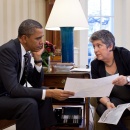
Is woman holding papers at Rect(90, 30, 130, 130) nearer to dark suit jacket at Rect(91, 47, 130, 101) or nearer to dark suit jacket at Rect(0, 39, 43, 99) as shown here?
dark suit jacket at Rect(91, 47, 130, 101)

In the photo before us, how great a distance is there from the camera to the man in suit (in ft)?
4.76

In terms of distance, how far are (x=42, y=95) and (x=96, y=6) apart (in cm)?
210

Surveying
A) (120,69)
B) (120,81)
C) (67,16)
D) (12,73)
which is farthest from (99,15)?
(12,73)

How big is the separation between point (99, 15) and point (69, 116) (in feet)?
5.73

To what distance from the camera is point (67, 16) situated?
2.36 metres

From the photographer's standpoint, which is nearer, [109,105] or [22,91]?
[22,91]

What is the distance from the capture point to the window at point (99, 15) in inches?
132

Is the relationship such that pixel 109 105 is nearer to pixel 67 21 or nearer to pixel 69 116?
pixel 69 116

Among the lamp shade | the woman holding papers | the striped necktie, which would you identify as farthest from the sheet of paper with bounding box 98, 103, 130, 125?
the lamp shade

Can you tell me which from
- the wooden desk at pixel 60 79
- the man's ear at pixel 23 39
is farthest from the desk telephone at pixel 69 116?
the man's ear at pixel 23 39

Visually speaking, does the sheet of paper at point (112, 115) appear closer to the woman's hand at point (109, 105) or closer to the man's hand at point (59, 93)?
the woman's hand at point (109, 105)

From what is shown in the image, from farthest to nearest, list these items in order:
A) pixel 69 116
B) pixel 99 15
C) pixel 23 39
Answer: pixel 99 15, pixel 69 116, pixel 23 39

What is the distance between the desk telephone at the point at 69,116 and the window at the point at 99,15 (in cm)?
133

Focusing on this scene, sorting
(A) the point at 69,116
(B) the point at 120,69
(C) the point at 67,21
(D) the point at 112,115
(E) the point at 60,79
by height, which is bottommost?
(A) the point at 69,116
